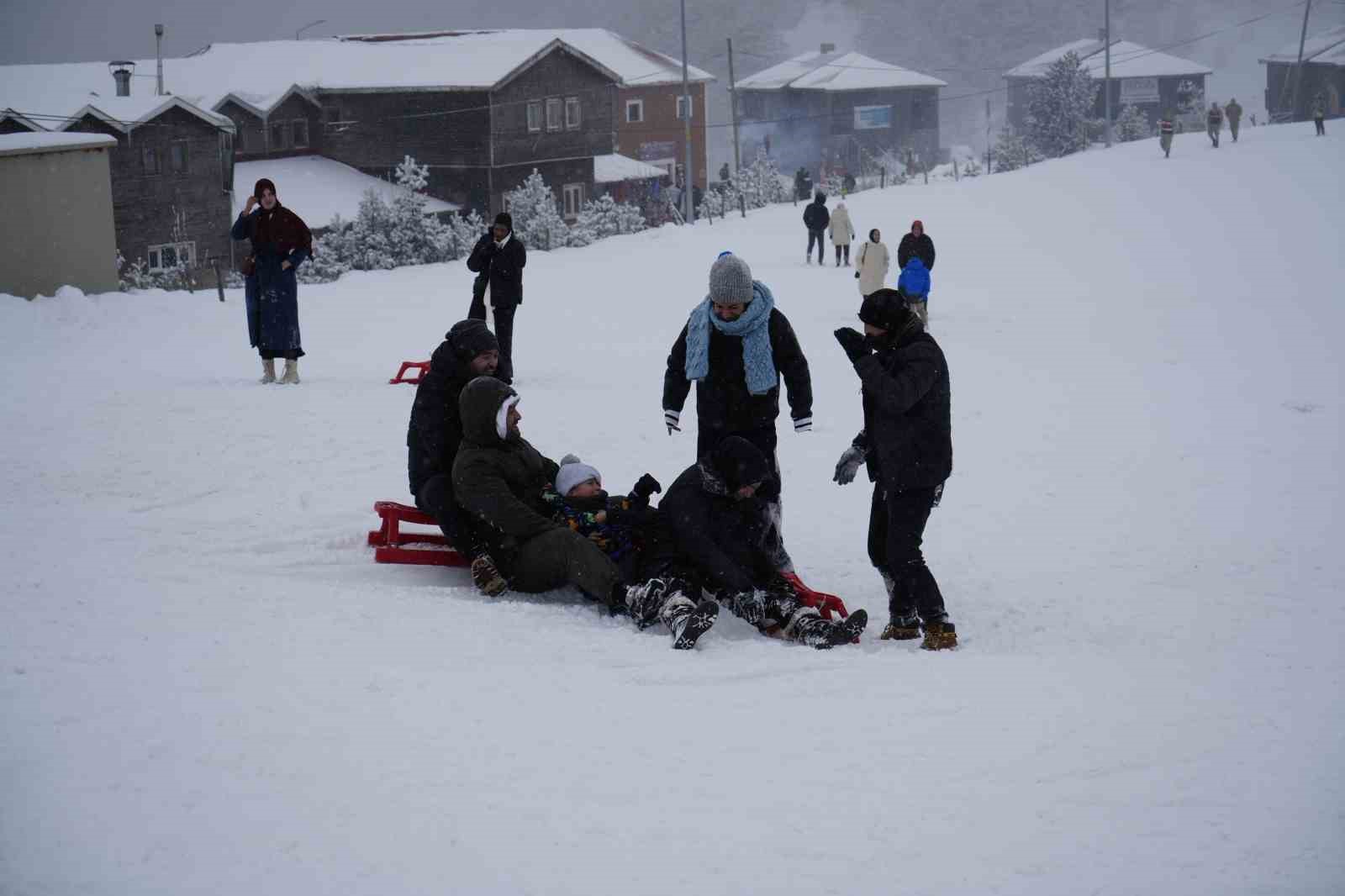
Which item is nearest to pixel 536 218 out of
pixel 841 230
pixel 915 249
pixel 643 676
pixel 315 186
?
pixel 315 186

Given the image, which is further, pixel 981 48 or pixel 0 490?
pixel 981 48

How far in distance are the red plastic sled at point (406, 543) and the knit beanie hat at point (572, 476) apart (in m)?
0.65

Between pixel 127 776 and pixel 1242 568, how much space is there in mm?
5858

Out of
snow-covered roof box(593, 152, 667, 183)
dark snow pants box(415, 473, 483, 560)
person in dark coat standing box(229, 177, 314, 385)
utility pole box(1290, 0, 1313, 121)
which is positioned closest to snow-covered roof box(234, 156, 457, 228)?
snow-covered roof box(593, 152, 667, 183)

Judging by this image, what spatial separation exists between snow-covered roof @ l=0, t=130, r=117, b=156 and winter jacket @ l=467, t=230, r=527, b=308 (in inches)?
389

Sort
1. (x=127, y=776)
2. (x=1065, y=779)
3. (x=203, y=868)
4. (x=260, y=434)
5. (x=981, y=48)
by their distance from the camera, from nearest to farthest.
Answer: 1. (x=203, y=868)
2. (x=127, y=776)
3. (x=1065, y=779)
4. (x=260, y=434)
5. (x=981, y=48)

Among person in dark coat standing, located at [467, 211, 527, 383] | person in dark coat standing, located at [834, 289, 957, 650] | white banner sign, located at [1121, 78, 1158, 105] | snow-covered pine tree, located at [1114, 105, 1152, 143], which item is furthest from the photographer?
white banner sign, located at [1121, 78, 1158, 105]

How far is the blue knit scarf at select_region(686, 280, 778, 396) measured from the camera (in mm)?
6531

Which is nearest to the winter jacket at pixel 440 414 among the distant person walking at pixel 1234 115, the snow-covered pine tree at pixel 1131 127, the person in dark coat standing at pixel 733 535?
the person in dark coat standing at pixel 733 535

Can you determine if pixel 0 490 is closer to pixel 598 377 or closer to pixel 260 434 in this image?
pixel 260 434

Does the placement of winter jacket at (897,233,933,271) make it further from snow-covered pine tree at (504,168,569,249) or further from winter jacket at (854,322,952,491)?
snow-covered pine tree at (504,168,569,249)

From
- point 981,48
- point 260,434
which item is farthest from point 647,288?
point 981,48

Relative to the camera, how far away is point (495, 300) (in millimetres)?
11867

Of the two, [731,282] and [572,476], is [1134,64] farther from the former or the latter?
[572,476]
